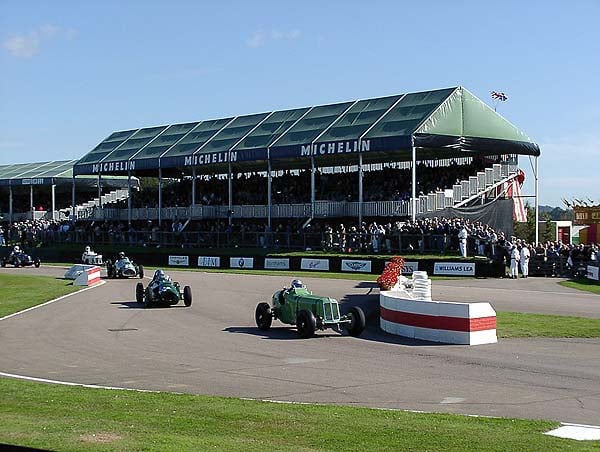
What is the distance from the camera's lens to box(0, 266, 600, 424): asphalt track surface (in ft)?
44.1

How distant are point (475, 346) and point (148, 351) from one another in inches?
272

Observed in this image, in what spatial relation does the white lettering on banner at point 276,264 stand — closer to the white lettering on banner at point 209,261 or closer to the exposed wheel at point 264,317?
the white lettering on banner at point 209,261

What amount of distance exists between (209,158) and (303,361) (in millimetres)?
44633

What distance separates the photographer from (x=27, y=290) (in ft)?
124

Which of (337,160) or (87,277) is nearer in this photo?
(87,277)

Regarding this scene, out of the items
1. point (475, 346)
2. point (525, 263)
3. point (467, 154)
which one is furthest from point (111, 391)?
point (467, 154)

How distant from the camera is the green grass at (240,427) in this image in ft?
31.3

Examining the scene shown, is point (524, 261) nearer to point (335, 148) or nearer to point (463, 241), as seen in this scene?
point (463, 241)

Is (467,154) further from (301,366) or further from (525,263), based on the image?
(301,366)

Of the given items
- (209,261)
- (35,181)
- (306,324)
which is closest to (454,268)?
(209,261)

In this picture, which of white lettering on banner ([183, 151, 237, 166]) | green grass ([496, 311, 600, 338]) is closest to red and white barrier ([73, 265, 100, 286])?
white lettering on banner ([183, 151, 237, 166])

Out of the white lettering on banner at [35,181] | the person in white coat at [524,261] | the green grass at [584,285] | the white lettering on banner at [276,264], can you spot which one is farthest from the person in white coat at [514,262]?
the white lettering on banner at [35,181]

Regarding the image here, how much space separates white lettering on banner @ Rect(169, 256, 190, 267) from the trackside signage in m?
18.6

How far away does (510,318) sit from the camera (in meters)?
24.1
